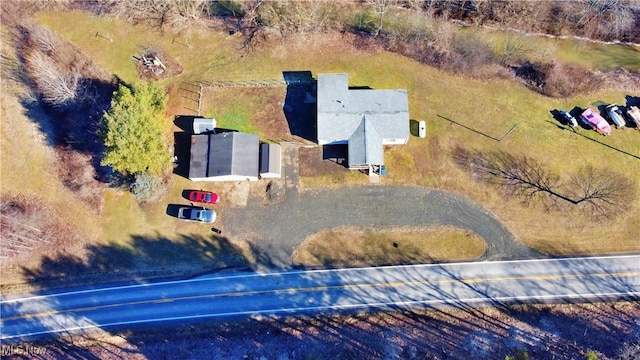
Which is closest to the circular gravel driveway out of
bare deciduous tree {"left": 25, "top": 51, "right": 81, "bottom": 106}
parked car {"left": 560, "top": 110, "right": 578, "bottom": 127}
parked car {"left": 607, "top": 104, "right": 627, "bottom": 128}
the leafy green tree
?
the leafy green tree

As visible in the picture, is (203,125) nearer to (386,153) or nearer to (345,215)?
(345,215)

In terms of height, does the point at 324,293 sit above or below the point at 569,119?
below

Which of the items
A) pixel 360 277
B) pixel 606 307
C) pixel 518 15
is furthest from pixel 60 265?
pixel 518 15

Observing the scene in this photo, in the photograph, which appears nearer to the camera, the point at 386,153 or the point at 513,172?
the point at 513,172

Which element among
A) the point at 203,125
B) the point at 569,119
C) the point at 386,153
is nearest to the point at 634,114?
the point at 569,119

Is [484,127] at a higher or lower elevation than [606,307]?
higher

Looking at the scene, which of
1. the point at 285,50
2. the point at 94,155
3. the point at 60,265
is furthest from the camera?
the point at 285,50

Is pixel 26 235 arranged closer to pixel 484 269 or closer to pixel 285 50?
pixel 285 50

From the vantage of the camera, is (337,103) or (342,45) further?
(342,45)
